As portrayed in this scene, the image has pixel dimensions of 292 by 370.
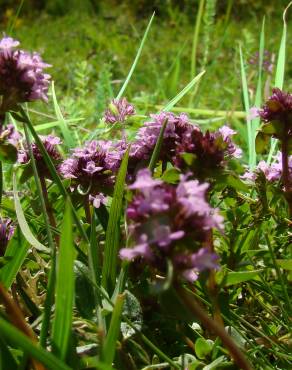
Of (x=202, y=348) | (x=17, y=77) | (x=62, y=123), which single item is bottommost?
(x=202, y=348)

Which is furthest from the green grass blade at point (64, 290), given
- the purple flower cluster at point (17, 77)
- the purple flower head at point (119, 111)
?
the purple flower head at point (119, 111)

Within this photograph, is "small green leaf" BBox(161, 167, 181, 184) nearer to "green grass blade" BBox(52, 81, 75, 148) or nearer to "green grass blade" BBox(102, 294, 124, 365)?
"green grass blade" BBox(102, 294, 124, 365)

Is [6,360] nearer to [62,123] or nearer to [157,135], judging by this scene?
[157,135]

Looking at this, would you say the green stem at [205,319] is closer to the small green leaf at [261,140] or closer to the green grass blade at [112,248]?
the green grass blade at [112,248]

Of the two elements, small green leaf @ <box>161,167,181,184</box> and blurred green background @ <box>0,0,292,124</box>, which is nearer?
small green leaf @ <box>161,167,181,184</box>

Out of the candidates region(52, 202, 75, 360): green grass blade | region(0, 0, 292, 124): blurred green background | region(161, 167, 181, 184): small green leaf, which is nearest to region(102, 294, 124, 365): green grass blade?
region(52, 202, 75, 360): green grass blade

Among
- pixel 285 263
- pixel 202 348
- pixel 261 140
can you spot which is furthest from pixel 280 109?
pixel 202 348

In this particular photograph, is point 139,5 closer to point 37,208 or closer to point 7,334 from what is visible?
point 37,208

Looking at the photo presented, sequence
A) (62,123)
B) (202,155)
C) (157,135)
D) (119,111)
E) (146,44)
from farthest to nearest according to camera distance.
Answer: (146,44) → (62,123) → (119,111) → (157,135) → (202,155)
